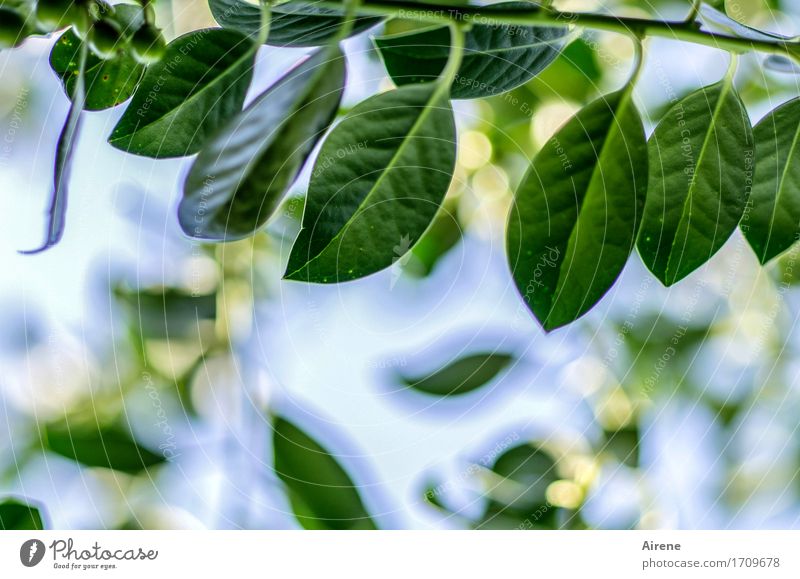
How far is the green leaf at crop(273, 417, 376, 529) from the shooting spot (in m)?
0.33

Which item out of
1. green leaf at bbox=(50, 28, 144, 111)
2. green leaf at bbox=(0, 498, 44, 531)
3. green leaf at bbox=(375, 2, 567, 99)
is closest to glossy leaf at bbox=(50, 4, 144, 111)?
green leaf at bbox=(50, 28, 144, 111)

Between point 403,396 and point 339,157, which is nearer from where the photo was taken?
point 339,157

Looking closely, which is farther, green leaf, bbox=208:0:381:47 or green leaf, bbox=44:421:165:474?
green leaf, bbox=44:421:165:474

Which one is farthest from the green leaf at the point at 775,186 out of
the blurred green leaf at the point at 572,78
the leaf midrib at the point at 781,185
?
the blurred green leaf at the point at 572,78

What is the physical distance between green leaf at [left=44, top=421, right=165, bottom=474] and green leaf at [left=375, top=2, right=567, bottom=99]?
250mm

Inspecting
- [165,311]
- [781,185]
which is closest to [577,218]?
[781,185]

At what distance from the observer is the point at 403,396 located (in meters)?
0.35

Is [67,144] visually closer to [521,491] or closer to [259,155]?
[259,155]

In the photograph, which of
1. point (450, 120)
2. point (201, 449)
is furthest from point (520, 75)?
point (201, 449)

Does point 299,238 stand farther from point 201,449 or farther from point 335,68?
point 201,449

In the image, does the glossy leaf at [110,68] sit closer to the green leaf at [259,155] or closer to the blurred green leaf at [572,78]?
the green leaf at [259,155]

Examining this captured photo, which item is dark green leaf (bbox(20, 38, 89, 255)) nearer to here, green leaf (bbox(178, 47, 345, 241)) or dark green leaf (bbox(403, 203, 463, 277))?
green leaf (bbox(178, 47, 345, 241))

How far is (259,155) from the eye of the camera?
0.23 metres

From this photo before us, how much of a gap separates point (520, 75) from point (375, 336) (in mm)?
157
